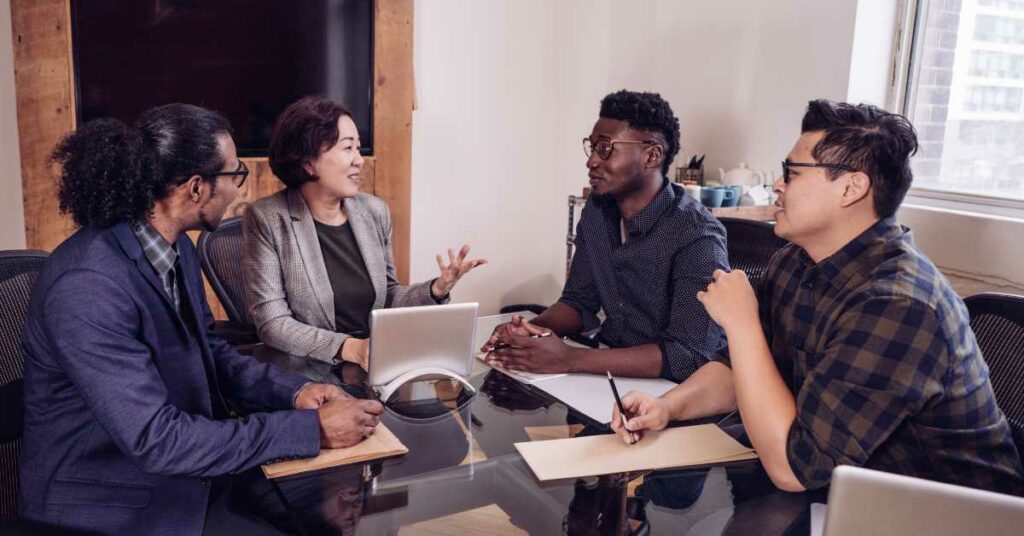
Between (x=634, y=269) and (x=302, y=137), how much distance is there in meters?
0.93

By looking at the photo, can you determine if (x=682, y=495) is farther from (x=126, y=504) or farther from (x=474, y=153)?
(x=474, y=153)

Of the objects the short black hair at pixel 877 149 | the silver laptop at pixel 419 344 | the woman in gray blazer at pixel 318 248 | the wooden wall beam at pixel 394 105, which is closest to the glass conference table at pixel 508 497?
the silver laptop at pixel 419 344

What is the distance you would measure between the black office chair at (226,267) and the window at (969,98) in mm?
2351

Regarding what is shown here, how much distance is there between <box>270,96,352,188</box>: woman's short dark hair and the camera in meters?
2.07

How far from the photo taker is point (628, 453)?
3.97ft

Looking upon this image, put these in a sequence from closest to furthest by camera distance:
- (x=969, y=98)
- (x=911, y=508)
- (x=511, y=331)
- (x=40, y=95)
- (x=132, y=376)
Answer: (x=911, y=508), (x=132, y=376), (x=511, y=331), (x=969, y=98), (x=40, y=95)

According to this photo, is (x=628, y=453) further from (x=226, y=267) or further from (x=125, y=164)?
(x=226, y=267)

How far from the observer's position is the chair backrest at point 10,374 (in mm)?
1341

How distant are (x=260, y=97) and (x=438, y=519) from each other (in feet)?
9.03

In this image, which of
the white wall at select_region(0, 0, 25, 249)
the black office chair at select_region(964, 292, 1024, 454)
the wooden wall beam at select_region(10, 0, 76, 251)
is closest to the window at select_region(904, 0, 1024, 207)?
the black office chair at select_region(964, 292, 1024, 454)

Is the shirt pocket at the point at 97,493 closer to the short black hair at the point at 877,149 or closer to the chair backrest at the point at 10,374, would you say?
the chair backrest at the point at 10,374

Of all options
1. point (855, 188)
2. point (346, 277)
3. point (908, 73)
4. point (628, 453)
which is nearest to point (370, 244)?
point (346, 277)

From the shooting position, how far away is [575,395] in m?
1.50

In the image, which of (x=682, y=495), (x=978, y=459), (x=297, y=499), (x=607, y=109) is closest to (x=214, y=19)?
(x=607, y=109)
